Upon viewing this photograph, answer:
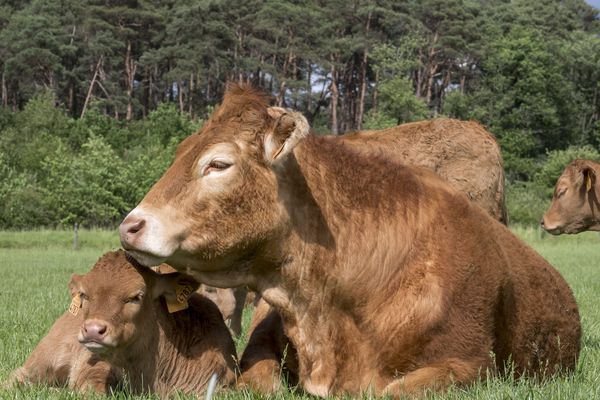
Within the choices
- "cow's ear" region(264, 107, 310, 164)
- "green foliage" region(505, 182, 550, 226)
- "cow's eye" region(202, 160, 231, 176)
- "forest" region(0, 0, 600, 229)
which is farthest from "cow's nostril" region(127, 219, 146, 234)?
"forest" region(0, 0, 600, 229)

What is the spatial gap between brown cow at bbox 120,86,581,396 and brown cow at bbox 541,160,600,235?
8.61 metres

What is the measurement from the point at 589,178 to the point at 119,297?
981cm

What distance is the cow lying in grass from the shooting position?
18.2 ft

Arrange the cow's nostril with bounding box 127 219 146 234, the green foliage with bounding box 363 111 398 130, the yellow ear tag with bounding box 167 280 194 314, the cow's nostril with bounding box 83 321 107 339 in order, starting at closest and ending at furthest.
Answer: the cow's nostril with bounding box 127 219 146 234 → the cow's nostril with bounding box 83 321 107 339 → the yellow ear tag with bounding box 167 280 194 314 → the green foliage with bounding box 363 111 398 130

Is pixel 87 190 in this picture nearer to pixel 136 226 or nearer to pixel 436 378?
pixel 136 226

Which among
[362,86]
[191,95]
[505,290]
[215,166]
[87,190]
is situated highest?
[215,166]

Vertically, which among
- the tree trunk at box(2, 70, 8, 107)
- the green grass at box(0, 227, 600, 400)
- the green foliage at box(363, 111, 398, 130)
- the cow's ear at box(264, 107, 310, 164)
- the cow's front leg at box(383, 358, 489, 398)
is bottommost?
the tree trunk at box(2, 70, 8, 107)

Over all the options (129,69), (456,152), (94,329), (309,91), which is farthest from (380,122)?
(94,329)

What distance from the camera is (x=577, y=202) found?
1373 cm

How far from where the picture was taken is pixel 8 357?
7129 millimetres

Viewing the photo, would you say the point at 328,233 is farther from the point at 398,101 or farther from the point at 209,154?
the point at 398,101

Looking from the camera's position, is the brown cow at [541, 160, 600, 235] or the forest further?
the forest

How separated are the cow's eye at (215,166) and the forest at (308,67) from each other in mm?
60716

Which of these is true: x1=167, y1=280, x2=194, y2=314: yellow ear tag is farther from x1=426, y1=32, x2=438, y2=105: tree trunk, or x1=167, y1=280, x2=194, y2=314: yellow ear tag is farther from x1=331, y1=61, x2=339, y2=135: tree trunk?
x1=426, y1=32, x2=438, y2=105: tree trunk
